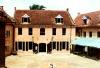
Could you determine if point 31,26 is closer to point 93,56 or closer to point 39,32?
point 39,32

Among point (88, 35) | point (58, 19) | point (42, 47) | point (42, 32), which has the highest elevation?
point (58, 19)

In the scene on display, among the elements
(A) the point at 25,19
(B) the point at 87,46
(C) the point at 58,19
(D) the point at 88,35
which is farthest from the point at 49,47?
(B) the point at 87,46

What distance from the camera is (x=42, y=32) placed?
Answer: 55844 mm

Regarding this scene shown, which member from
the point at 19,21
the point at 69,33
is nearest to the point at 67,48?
the point at 69,33

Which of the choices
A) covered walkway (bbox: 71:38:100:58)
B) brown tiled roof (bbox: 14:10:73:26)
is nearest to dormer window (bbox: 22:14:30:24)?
brown tiled roof (bbox: 14:10:73:26)

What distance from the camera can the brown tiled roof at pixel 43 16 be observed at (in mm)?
55906

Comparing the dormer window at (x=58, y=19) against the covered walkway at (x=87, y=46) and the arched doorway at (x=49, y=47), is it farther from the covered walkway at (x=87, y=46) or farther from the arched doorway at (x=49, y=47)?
the covered walkway at (x=87, y=46)

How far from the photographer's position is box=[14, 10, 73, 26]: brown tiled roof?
183 ft

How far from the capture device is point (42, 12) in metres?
58.3

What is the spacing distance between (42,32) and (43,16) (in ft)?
11.2

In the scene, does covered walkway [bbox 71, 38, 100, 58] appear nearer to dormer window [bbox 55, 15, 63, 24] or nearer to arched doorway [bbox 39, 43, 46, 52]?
dormer window [bbox 55, 15, 63, 24]

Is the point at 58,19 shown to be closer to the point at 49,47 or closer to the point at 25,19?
the point at 49,47

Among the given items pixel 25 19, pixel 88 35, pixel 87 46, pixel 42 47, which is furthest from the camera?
pixel 42 47

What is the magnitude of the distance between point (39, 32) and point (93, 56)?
1219cm
